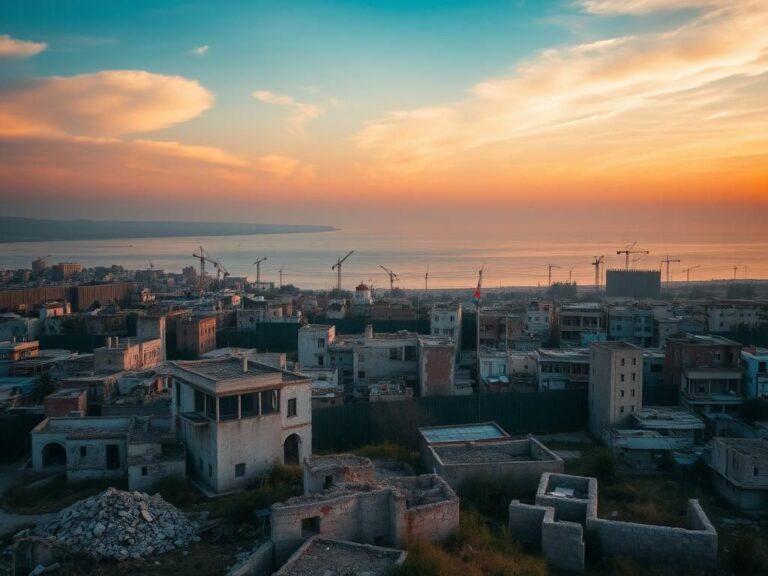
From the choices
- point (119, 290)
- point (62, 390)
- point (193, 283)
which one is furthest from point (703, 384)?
point (193, 283)

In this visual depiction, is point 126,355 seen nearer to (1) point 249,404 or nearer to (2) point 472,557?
(1) point 249,404

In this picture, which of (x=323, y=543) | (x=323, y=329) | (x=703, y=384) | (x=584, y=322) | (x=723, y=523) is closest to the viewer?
(x=323, y=543)

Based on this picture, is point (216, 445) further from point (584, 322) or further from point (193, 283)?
point (193, 283)

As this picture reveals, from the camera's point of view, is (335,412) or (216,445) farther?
(335,412)

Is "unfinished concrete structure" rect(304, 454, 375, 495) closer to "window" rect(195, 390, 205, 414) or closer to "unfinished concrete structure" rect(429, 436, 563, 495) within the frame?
"unfinished concrete structure" rect(429, 436, 563, 495)

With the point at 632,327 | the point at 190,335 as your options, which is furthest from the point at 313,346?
the point at 632,327

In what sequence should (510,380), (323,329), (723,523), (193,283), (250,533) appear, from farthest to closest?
(193,283)
(323,329)
(510,380)
(723,523)
(250,533)

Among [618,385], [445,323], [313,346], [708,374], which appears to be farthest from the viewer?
[445,323]
